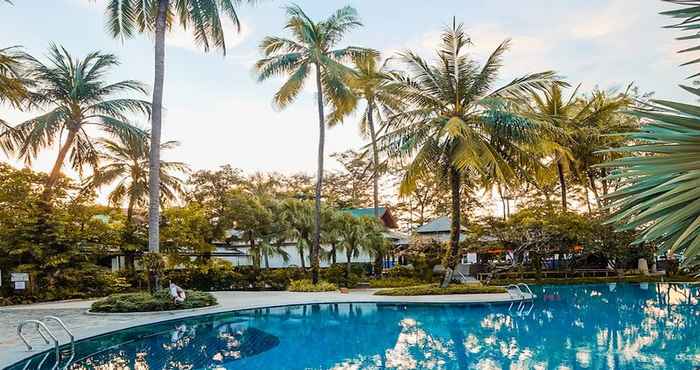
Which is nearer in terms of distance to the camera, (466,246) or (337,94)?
(337,94)

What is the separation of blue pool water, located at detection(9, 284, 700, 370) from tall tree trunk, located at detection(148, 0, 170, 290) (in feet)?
8.17

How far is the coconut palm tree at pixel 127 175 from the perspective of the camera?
19000 millimetres

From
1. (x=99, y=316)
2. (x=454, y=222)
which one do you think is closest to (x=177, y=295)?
(x=99, y=316)

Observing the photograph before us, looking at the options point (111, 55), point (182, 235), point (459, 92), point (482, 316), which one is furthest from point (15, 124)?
point (482, 316)

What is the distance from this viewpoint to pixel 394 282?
2027 centimetres

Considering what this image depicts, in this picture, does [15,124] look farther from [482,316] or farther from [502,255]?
[502,255]

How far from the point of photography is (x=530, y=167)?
52.9ft

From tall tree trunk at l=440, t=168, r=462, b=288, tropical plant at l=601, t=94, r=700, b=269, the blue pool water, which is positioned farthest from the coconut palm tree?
tropical plant at l=601, t=94, r=700, b=269

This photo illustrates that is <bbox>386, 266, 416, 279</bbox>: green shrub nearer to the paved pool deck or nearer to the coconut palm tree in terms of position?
the paved pool deck

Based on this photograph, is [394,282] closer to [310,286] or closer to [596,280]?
[310,286]

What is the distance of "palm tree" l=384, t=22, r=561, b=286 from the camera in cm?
1538

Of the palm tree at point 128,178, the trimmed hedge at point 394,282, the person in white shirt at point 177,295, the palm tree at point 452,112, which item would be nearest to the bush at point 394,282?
the trimmed hedge at point 394,282

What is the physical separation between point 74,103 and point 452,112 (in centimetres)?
1291

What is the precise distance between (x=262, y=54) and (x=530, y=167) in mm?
10546
